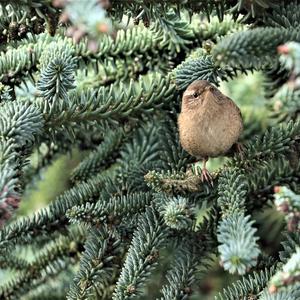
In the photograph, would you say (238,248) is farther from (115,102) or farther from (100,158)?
(100,158)

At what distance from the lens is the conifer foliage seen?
1060 mm

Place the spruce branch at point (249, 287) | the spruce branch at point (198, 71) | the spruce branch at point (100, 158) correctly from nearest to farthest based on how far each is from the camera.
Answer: the spruce branch at point (249, 287)
the spruce branch at point (198, 71)
the spruce branch at point (100, 158)

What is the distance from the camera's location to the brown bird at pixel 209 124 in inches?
61.6

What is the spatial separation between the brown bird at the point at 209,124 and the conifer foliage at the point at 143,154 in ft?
0.10

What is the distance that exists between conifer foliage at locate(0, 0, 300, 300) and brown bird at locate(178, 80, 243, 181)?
3 cm

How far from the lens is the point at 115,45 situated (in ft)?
5.32

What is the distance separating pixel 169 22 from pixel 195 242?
20.5 inches

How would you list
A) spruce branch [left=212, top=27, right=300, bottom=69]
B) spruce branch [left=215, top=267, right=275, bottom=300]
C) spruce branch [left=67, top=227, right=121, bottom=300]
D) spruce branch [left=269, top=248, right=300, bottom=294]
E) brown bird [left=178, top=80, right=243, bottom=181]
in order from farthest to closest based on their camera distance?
brown bird [left=178, top=80, right=243, bottom=181] < spruce branch [left=67, top=227, right=121, bottom=300] < spruce branch [left=215, top=267, right=275, bottom=300] < spruce branch [left=212, top=27, right=300, bottom=69] < spruce branch [left=269, top=248, right=300, bottom=294]

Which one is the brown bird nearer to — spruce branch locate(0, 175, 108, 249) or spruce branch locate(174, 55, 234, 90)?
spruce branch locate(174, 55, 234, 90)

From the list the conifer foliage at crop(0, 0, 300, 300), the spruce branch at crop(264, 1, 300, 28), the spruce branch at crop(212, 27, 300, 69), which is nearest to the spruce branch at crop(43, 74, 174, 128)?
the conifer foliage at crop(0, 0, 300, 300)

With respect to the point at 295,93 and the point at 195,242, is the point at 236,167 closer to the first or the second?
the point at 195,242

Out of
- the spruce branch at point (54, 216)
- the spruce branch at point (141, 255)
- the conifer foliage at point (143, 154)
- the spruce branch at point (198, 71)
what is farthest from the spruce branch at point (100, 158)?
the spruce branch at point (141, 255)

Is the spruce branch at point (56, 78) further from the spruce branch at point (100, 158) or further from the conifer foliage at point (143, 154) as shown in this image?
the spruce branch at point (100, 158)

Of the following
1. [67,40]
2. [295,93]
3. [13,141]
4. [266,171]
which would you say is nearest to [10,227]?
[13,141]
